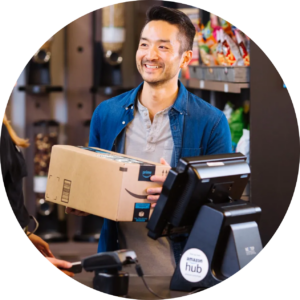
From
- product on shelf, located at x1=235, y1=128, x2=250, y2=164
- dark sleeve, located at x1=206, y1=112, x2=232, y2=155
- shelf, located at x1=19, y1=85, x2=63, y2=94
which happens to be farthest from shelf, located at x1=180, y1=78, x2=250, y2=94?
shelf, located at x1=19, y1=85, x2=63, y2=94

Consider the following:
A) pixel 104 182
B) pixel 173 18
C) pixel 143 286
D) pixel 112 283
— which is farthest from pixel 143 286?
pixel 173 18

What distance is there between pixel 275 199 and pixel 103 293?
121 cm

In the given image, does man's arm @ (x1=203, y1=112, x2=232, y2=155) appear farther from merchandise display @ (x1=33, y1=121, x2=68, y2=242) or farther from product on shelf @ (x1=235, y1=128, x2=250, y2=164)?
merchandise display @ (x1=33, y1=121, x2=68, y2=242)

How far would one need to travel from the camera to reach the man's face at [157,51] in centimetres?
203

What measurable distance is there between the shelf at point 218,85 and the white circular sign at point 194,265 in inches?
48.0

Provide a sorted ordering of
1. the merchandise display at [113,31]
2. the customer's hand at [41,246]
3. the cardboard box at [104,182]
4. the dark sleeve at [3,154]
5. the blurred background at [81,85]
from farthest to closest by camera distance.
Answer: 1. the merchandise display at [113,31]
2. the blurred background at [81,85]
3. the dark sleeve at [3,154]
4. the customer's hand at [41,246]
5. the cardboard box at [104,182]

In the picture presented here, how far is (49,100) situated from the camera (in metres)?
3.88

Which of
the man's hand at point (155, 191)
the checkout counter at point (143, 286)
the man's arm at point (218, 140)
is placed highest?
the man's arm at point (218, 140)

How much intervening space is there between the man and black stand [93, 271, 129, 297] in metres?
0.44

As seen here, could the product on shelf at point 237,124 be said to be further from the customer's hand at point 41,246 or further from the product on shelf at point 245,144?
the customer's hand at point 41,246

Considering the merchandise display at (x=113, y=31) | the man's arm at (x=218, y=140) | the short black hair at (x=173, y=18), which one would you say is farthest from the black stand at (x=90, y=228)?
the short black hair at (x=173, y=18)

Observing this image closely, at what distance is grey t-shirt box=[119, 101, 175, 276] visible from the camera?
210 cm

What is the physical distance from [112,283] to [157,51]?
0.93 metres

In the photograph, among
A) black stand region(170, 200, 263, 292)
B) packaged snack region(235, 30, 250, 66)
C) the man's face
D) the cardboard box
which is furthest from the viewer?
packaged snack region(235, 30, 250, 66)
